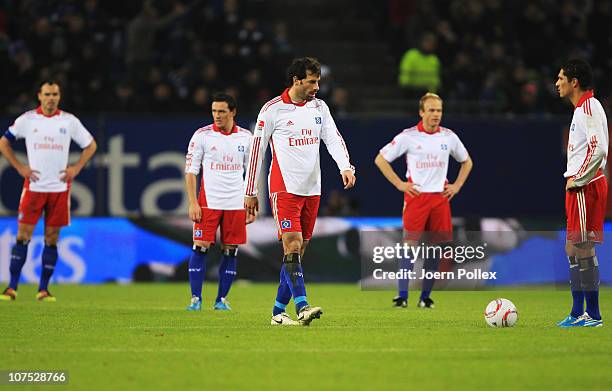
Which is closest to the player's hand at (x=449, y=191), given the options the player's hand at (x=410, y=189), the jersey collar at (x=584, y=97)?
the player's hand at (x=410, y=189)

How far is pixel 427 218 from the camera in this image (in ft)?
48.6

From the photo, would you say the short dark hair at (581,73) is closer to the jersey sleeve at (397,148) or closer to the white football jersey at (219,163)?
the jersey sleeve at (397,148)

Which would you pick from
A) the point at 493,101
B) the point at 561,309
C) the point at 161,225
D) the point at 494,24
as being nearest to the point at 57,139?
the point at 161,225

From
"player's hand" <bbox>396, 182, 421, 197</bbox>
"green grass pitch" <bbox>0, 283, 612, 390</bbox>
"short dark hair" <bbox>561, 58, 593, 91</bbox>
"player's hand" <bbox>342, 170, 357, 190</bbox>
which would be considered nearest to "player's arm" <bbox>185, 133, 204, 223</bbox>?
"green grass pitch" <bbox>0, 283, 612, 390</bbox>

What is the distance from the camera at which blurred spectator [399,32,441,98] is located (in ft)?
75.1

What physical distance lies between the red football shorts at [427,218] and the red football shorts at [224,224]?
2.04m

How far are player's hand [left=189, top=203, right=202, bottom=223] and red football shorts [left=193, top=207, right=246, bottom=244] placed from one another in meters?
0.14

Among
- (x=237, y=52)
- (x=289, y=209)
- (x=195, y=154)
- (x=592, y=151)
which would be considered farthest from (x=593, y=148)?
(x=237, y=52)

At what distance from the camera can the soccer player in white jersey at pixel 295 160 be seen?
11016mm

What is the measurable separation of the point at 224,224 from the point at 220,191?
15.2 inches

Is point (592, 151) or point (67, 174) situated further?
point (67, 174)

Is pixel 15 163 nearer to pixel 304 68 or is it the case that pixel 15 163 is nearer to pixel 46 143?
pixel 46 143

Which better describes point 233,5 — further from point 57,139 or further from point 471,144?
point 57,139

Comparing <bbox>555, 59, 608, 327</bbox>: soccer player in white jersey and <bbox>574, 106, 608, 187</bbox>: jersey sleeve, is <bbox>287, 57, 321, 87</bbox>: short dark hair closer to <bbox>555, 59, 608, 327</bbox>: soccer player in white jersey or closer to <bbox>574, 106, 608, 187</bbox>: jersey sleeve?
<bbox>555, 59, 608, 327</bbox>: soccer player in white jersey
